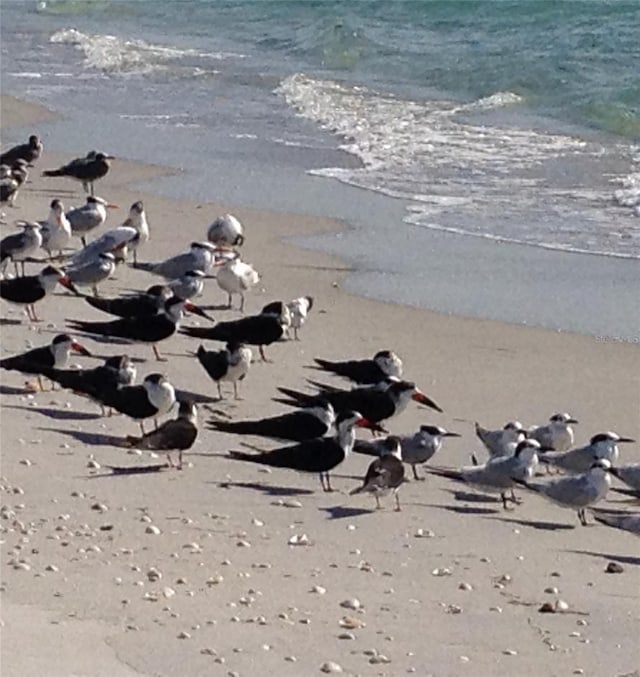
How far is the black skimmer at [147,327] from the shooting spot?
9.45 m

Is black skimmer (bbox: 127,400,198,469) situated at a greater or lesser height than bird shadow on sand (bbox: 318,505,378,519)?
greater

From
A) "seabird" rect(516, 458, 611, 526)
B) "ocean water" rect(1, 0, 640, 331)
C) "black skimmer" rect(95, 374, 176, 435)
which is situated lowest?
"ocean water" rect(1, 0, 640, 331)

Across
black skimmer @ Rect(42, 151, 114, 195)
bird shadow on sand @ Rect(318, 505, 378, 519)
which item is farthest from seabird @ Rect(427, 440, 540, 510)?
black skimmer @ Rect(42, 151, 114, 195)

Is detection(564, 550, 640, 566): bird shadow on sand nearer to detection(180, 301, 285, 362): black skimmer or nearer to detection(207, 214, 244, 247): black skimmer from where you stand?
detection(180, 301, 285, 362): black skimmer

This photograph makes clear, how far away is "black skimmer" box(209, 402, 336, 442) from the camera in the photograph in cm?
816

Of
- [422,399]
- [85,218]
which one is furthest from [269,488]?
[85,218]

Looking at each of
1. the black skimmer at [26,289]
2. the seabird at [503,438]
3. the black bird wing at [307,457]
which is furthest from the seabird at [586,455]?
the black skimmer at [26,289]

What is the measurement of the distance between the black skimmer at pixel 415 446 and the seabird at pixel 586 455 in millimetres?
473

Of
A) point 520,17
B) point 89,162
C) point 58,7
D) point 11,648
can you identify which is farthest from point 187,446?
point 58,7

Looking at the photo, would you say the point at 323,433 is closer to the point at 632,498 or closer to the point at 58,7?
the point at 632,498

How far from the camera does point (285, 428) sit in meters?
8.19

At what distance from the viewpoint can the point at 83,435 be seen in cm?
816

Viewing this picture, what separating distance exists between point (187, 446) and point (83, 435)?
A: 590mm

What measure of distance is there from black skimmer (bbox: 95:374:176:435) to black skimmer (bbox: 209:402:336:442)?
0.86 feet
